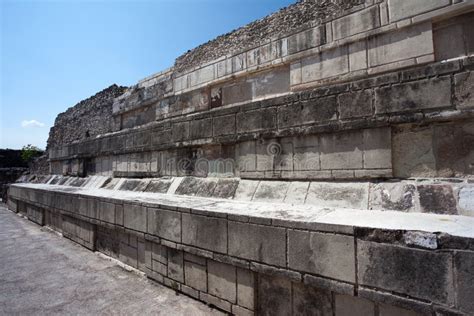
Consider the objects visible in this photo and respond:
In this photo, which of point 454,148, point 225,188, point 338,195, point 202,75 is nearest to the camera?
point 454,148

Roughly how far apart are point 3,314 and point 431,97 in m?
4.98

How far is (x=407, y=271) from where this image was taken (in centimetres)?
179

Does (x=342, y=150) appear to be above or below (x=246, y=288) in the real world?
above

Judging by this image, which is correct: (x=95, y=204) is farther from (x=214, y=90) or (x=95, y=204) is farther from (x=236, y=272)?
(x=236, y=272)

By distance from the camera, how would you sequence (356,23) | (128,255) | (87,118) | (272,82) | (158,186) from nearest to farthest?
1. (356,23)
2. (272,82)
3. (128,255)
4. (158,186)
5. (87,118)

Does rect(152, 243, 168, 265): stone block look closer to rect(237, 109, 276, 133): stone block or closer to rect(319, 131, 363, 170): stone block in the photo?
rect(237, 109, 276, 133): stone block

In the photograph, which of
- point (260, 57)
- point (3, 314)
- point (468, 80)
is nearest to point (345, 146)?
point (468, 80)

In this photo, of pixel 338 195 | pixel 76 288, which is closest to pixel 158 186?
pixel 76 288

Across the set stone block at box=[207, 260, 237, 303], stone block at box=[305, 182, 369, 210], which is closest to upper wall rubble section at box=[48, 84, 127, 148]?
stone block at box=[207, 260, 237, 303]

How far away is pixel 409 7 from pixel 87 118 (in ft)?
29.7

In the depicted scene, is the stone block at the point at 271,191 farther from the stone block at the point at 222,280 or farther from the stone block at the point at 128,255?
the stone block at the point at 128,255

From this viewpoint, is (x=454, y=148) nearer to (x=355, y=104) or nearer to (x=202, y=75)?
(x=355, y=104)

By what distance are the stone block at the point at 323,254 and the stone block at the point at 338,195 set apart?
721 millimetres

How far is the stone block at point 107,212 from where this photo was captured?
14.8 ft
